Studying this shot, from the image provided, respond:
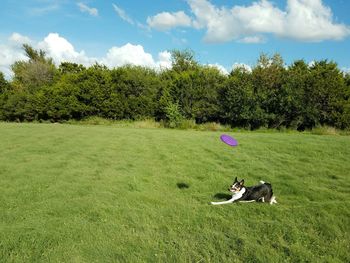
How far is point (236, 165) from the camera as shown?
34.1 ft

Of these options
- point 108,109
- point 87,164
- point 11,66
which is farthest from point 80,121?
point 11,66

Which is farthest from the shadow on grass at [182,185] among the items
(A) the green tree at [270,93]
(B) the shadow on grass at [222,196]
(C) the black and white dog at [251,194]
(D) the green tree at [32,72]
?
(D) the green tree at [32,72]

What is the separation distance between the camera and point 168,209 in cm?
630

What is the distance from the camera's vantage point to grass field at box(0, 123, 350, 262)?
15.1 feet

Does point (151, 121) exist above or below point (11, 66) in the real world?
below

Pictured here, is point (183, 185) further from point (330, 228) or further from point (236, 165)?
point (330, 228)

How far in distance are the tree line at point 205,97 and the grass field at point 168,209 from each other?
13.0 metres

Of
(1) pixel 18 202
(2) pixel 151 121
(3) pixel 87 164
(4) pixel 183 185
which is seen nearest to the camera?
(1) pixel 18 202

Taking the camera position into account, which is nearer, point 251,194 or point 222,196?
point 251,194

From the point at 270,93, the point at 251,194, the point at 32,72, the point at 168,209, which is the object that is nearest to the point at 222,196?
the point at 251,194

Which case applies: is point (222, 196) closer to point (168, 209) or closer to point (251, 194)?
point (251, 194)

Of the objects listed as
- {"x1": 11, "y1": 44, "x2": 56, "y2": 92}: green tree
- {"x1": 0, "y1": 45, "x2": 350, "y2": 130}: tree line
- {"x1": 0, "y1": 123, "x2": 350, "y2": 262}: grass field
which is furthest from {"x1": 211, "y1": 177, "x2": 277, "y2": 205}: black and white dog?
{"x1": 11, "y1": 44, "x2": 56, "y2": 92}: green tree

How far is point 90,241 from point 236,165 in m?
6.48

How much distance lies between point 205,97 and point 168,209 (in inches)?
894
